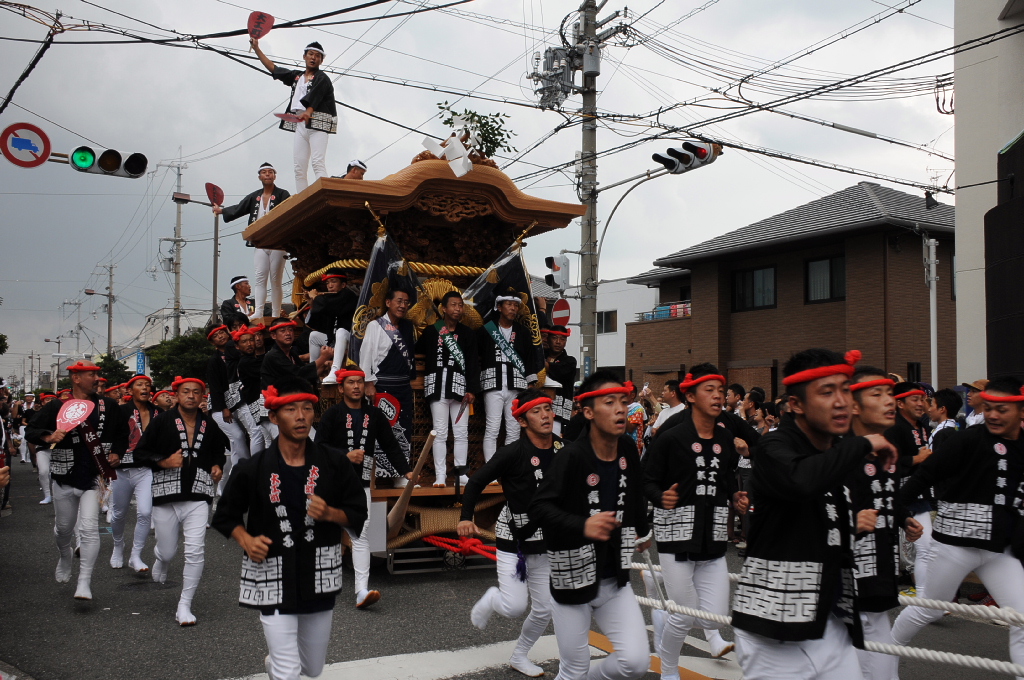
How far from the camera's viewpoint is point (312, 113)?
10.8 metres

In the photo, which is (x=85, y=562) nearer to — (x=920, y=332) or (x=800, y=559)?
(x=800, y=559)

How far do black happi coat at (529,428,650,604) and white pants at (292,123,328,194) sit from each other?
7.08m

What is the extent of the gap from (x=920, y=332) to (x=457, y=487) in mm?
19566

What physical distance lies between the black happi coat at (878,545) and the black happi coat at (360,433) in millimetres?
4390

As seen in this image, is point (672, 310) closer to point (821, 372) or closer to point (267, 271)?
point (267, 271)

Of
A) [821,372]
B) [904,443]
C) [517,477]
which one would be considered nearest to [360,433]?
[517,477]

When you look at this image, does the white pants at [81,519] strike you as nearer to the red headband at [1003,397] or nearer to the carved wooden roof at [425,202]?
the carved wooden roof at [425,202]

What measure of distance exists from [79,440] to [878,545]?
721 centimetres

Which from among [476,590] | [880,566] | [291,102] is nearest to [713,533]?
[880,566]

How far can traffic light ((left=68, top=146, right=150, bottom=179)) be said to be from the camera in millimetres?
11328

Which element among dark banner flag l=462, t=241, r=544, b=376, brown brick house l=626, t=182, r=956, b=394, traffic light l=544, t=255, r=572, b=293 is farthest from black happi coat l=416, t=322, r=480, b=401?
brown brick house l=626, t=182, r=956, b=394

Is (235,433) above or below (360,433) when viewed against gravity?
below

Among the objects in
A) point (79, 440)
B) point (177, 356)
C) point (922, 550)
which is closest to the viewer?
point (922, 550)

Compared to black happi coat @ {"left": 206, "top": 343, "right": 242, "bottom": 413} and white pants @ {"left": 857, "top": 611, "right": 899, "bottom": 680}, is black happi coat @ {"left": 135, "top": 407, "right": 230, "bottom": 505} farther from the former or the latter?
white pants @ {"left": 857, "top": 611, "right": 899, "bottom": 680}
